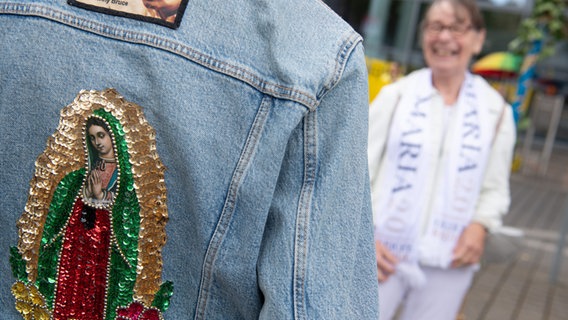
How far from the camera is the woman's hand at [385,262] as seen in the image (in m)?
2.99

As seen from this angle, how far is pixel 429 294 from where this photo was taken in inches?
120

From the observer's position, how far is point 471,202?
3064 mm

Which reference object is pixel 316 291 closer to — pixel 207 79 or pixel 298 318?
pixel 298 318

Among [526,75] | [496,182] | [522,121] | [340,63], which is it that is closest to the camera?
[340,63]

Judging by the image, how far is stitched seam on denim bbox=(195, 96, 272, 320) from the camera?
1.06 meters

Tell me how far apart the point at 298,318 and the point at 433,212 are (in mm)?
2042

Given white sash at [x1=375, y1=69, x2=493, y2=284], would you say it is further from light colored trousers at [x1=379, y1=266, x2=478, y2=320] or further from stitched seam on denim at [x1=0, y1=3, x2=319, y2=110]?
stitched seam on denim at [x1=0, y1=3, x2=319, y2=110]

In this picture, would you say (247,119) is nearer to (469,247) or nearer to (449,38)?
(469,247)

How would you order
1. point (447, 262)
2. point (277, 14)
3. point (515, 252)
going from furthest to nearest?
1. point (515, 252)
2. point (447, 262)
3. point (277, 14)

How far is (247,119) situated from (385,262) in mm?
2047

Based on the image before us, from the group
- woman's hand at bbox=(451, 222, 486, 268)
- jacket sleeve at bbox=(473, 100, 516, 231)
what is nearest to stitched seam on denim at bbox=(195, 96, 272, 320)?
woman's hand at bbox=(451, 222, 486, 268)

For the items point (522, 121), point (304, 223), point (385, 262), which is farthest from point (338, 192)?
point (522, 121)

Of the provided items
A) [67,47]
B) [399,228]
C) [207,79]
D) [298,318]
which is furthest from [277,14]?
[399,228]

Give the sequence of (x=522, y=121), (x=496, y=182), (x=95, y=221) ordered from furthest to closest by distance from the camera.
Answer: (x=522, y=121) → (x=496, y=182) → (x=95, y=221)
